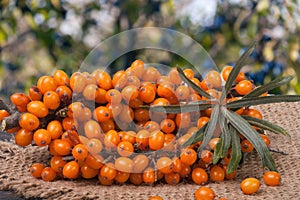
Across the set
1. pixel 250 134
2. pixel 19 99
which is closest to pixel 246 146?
pixel 250 134

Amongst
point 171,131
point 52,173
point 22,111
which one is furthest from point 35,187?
point 171,131

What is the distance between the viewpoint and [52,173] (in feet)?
4.37

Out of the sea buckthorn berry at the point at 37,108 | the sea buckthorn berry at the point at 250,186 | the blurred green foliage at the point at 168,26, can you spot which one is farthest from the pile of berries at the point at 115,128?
the blurred green foliage at the point at 168,26

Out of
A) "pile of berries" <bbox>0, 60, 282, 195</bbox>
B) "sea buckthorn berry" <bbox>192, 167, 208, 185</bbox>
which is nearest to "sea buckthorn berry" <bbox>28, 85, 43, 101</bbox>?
"pile of berries" <bbox>0, 60, 282, 195</bbox>

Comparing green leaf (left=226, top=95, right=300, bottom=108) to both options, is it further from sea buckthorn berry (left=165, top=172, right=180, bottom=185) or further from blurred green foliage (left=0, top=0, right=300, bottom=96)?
blurred green foliage (left=0, top=0, right=300, bottom=96)

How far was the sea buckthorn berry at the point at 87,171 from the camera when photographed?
4.32ft

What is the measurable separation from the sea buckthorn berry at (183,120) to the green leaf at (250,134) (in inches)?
3.7

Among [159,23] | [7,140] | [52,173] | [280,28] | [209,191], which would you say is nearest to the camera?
[209,191]

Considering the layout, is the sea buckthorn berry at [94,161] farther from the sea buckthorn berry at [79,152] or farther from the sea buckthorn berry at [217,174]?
the sea buckthorn berry at [217,174]

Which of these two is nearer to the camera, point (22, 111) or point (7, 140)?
point (22, 111)

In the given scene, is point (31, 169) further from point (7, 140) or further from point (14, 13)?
point (14, 13)

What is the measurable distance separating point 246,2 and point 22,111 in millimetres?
2263

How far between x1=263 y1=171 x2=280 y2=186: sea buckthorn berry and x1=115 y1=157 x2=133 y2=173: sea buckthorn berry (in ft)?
1.13

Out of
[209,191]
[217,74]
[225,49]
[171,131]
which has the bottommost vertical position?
[209,191]
